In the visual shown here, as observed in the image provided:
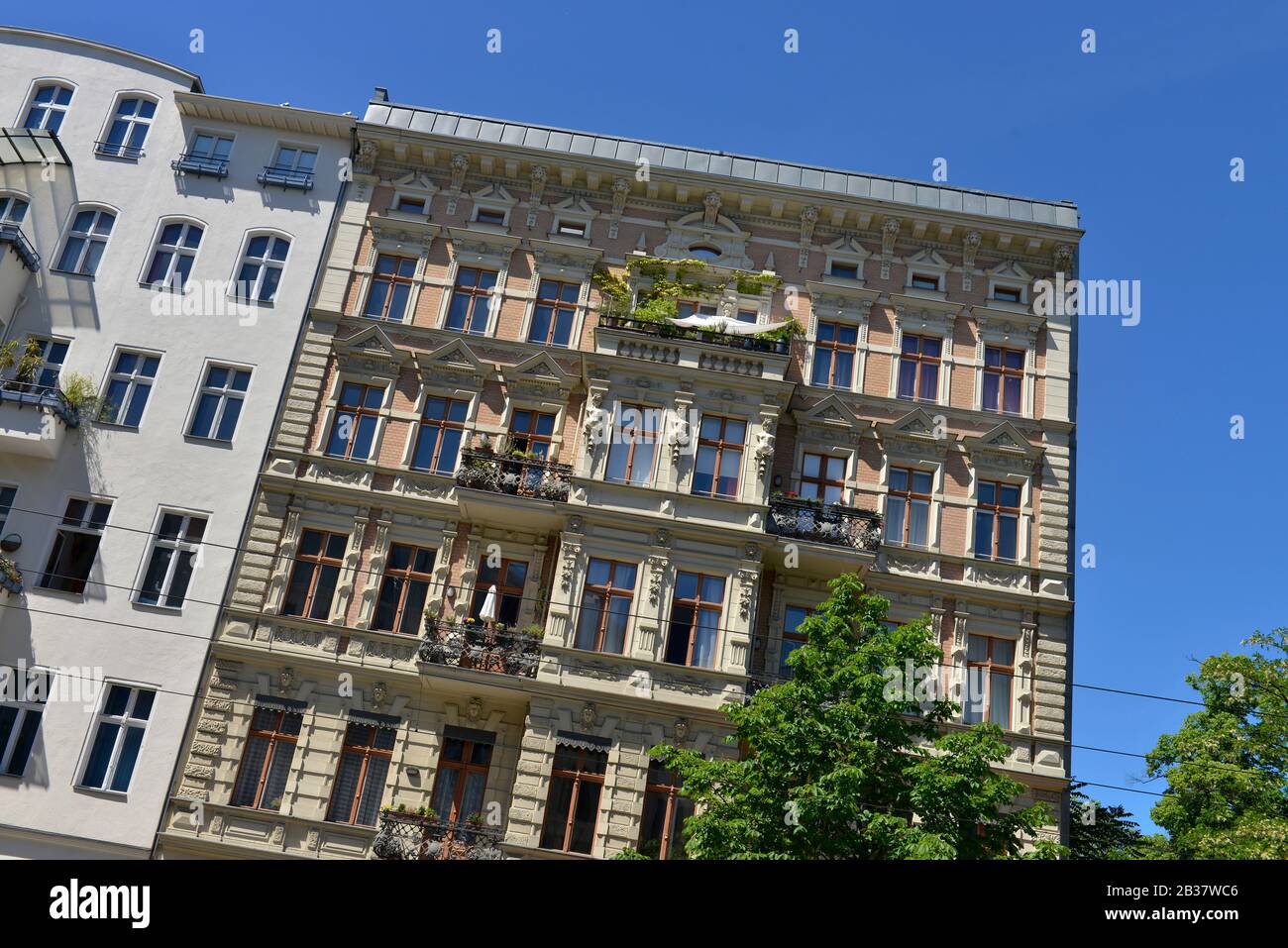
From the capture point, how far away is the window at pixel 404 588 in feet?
84.5

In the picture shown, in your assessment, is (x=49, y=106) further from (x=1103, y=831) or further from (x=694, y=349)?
(x=1103, y=831)

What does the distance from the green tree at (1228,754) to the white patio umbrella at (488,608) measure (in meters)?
18.2

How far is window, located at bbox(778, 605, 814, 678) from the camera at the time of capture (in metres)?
25.5

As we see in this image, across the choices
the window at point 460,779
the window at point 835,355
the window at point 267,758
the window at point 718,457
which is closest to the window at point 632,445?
the window at point 718,457

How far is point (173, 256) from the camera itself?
29203 millimetres

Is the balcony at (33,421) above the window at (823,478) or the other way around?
the other way around

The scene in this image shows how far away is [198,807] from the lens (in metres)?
23.8

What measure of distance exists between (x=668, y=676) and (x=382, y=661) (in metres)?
6.46

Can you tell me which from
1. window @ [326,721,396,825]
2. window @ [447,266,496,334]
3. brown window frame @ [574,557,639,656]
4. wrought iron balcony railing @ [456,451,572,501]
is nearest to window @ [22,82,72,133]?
window @ [447,266,496,334]

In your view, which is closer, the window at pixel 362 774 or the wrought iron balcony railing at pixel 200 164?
the window at pixel 362 774

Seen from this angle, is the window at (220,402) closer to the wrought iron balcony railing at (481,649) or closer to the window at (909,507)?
the wrought iron balcony railing at (481,649)

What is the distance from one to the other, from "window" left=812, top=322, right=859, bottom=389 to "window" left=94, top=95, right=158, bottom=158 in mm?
18959
